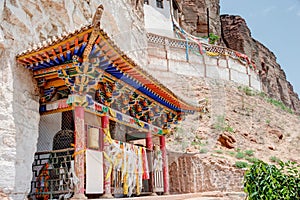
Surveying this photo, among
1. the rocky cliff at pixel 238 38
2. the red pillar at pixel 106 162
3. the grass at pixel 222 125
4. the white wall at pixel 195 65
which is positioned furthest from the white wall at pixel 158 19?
the red pillar at pixel 106 162

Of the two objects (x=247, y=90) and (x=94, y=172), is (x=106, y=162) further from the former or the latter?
(x=247, y=90)

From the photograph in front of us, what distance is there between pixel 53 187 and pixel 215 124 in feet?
45.7

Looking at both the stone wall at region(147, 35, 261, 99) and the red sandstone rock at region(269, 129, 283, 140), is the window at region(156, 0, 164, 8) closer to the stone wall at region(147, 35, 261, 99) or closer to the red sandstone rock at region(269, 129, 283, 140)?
the stone wall at region(147, 35, 261, 99)

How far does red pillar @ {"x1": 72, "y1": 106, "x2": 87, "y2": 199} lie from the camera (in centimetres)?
679

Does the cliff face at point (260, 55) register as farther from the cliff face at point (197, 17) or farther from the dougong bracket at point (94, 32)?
the dougong bracket at point (94, 32)

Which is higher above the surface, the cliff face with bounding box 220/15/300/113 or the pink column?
the cliff face with bounding box 220/15/300/113

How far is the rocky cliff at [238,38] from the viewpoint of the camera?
35.3 meters

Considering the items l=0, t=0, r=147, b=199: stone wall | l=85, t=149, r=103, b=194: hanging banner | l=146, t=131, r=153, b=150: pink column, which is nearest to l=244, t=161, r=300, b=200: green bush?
l=85, t=149, r=103, b=194: hanging banner

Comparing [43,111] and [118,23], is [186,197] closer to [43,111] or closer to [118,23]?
[43,111]

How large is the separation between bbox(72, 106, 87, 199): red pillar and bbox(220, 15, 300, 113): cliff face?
116 ft

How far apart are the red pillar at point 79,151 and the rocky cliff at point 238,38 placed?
2755 cm

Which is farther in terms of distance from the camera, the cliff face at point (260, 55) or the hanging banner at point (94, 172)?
the cliff face at point (260, 55)

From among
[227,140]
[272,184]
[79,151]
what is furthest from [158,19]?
[272,184]

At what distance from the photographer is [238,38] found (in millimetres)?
40219
